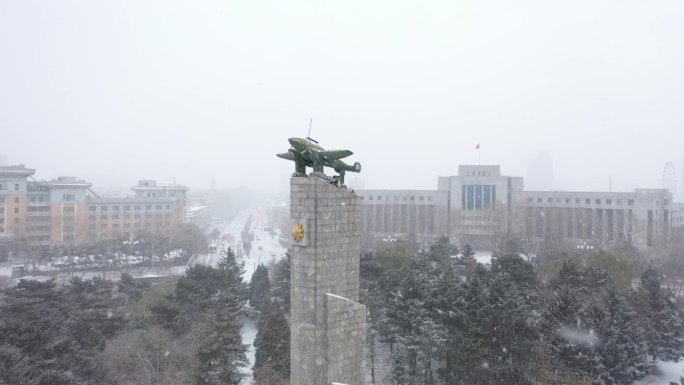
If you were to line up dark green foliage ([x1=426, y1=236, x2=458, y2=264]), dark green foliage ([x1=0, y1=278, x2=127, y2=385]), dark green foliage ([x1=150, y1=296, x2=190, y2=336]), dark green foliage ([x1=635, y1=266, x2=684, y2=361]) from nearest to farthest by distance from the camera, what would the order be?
dark green foliage ([x1=0, y1=278, x2=127, y2=385]) → dark green foliage ([x1=150, y1=296, x2=190, y2=336]) → dark green foliage ([x1=635, y1=266, x2=684, y2=361]) → dark green foliage ([x1=426, y1=236, x2=458, y2=264])

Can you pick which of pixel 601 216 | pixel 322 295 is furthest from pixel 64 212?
pixel 601 216

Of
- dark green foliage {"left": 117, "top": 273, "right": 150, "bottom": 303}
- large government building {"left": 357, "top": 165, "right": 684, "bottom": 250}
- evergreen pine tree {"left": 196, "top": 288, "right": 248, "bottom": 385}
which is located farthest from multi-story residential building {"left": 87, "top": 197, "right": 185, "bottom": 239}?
evergreen pine tree {"left": 196, "top": 288, "right": 248, "bottom": 385}

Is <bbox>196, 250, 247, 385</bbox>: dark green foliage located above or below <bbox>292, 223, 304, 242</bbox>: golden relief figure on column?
below

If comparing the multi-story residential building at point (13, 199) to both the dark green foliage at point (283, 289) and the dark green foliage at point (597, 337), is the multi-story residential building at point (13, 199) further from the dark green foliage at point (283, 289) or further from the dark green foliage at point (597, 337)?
the dark green foliage at point (597, 337)

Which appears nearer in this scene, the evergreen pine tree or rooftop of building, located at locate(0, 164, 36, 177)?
the evergreen pine tree

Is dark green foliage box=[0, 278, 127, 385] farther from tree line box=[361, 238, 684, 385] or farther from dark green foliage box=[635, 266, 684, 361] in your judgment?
dark green foliage box=[635, 266, 684, 361]

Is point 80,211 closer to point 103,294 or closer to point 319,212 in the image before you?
point 103,294

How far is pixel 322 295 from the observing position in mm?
7371

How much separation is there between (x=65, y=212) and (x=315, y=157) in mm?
49761

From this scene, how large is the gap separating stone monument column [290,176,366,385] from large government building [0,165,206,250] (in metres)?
40.4

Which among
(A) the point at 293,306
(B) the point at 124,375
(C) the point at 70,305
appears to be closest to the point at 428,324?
(A) the point at 293,306

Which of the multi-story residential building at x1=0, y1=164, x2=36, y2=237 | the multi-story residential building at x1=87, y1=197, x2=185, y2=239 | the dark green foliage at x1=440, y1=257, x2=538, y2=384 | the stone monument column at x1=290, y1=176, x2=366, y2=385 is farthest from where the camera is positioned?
the multi-story residential building at x1=87, y1=197, x2=185, y2=239

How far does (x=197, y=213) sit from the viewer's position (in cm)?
8275

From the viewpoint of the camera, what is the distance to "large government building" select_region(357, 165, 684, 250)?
4550cm
